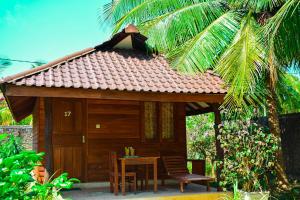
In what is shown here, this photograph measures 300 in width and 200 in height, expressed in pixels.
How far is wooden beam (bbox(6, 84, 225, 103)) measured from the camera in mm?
7727

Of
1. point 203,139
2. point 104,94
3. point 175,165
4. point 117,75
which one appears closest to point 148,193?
point 175,165

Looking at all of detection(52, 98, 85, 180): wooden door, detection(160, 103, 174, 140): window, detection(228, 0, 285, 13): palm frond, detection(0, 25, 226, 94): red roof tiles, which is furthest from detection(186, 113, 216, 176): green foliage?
detection(228, 0, 285, 13): palm frond

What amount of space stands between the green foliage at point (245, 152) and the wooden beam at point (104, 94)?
35.6 inches

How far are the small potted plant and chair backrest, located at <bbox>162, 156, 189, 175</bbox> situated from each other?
4.87ft

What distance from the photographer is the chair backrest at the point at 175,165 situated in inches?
399

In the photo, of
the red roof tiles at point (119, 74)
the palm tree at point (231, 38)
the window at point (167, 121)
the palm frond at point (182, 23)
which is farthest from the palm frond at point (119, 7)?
the window at point (167, 121)

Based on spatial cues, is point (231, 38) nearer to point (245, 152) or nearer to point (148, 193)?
point (245, 152)

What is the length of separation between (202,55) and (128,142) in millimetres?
3260

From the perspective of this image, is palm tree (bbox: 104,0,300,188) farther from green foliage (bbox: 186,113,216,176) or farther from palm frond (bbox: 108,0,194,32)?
green foliage (bbox: 186,113,216,176)

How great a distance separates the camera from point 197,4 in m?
10.7

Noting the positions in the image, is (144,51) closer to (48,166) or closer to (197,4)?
(197,4)

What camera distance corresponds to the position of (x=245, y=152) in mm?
8523

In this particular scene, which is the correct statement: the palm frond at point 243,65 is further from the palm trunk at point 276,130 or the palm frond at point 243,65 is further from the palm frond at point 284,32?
the palm trunk at point 276,130

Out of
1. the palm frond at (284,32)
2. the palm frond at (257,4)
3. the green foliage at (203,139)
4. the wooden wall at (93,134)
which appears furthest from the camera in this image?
the green foliage at (203,139)
